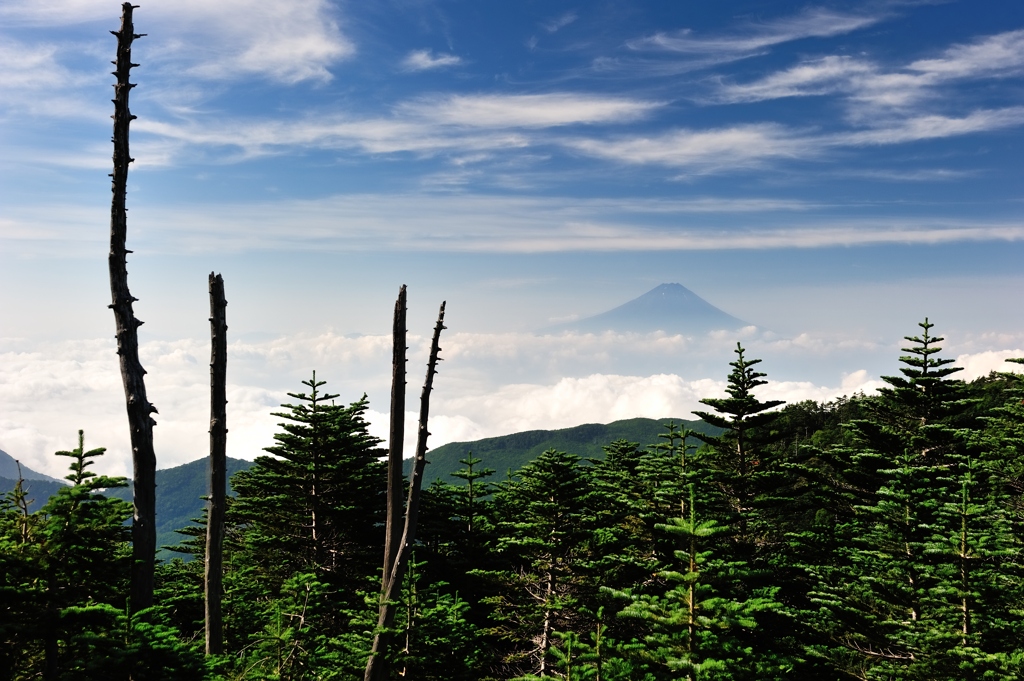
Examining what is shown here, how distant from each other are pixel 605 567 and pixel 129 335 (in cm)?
1535

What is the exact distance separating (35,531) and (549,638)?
15.5 m

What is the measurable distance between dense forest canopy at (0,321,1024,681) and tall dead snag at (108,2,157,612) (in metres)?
1.21

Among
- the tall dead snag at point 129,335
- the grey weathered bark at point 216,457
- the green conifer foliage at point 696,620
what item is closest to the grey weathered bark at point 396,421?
the grey weathered bark at point 216,457

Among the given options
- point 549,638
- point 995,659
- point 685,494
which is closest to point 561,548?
point 549,638

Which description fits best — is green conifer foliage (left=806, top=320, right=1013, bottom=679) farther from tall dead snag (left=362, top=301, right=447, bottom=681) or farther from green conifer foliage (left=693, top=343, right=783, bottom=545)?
tall dead snag (left=362, top=301, right=447, bottom=681)

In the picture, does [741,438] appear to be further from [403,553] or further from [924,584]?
[403,553]

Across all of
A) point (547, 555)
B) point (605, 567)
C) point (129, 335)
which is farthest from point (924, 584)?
point (129, 335)

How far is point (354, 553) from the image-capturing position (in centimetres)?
2870

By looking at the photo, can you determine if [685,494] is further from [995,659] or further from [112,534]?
[112,534]

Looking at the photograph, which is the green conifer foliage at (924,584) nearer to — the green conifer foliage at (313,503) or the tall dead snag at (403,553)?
the tall dead snag at (403,553)

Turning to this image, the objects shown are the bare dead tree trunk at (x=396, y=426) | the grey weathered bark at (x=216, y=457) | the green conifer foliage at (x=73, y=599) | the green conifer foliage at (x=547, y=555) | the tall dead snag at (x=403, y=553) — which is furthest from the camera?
the green conifer foliage at (x=547, y=555)

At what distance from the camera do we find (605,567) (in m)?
22.6

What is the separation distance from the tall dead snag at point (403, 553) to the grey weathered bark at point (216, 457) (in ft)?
11.3

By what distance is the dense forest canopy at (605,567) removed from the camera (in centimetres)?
1141
